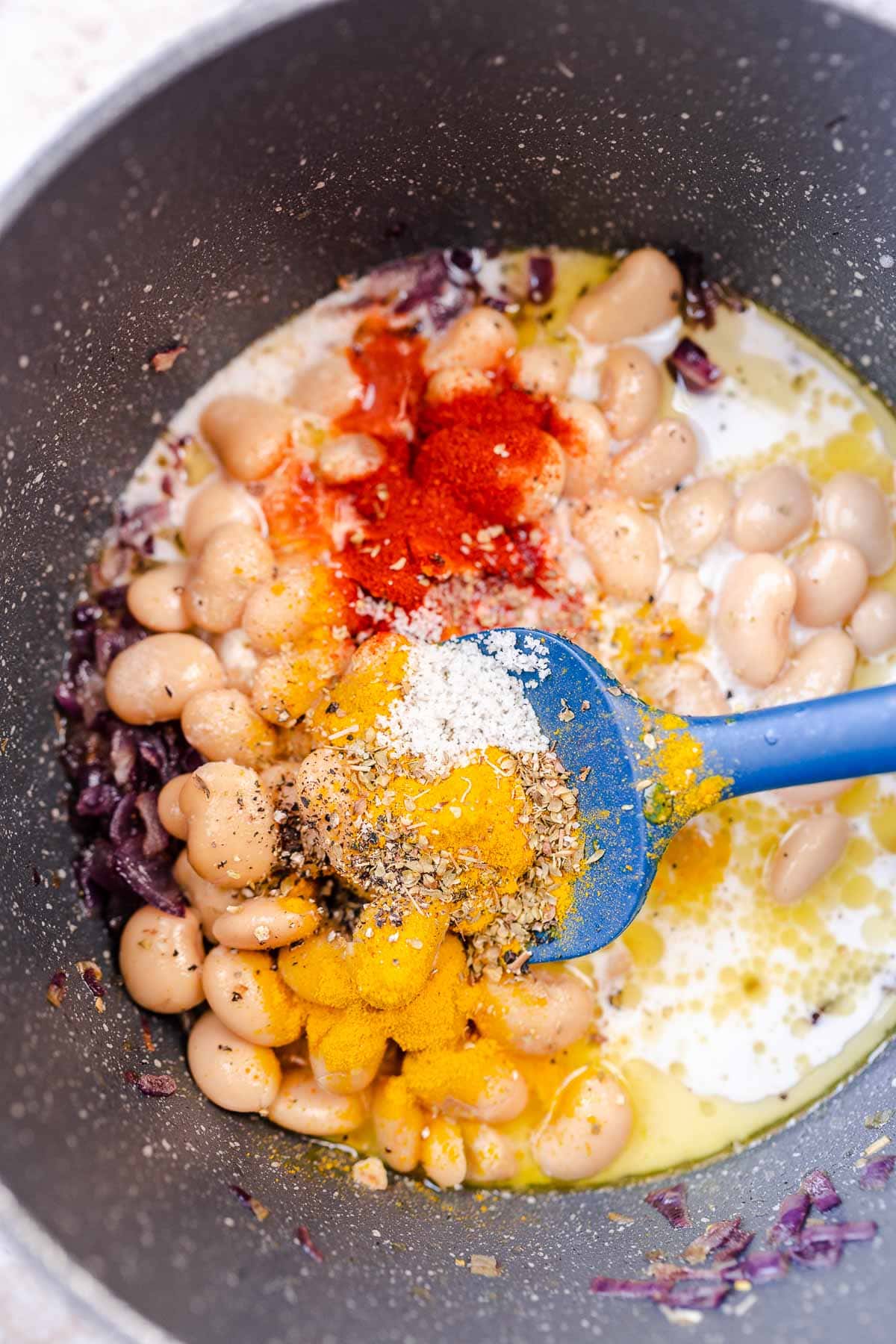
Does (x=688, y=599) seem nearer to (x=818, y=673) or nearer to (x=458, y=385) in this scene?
(x=818, y=673)

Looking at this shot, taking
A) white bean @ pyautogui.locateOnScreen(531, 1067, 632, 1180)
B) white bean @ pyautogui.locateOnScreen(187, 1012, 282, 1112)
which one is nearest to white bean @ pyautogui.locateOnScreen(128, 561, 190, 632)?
white bean @ pyautogui.locateOnScreen(187, 1012, 282, 1112)

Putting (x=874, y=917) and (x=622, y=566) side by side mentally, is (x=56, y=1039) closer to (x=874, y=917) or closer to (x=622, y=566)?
(x=622, y=566)

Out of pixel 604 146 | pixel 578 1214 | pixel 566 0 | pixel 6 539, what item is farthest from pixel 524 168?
pixel 578 1214

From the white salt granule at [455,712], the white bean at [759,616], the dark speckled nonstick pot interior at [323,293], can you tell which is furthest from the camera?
the white bean at [759,616]

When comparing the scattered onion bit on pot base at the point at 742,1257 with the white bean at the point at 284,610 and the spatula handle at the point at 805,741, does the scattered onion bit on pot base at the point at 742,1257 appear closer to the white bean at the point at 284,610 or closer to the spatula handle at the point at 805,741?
the spatula handle at the point at 805,741

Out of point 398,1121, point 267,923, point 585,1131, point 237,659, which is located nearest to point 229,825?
point 267,923

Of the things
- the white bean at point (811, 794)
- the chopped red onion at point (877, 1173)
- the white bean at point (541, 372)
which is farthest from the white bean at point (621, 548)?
the chopped red onion at point (877, 1173)
